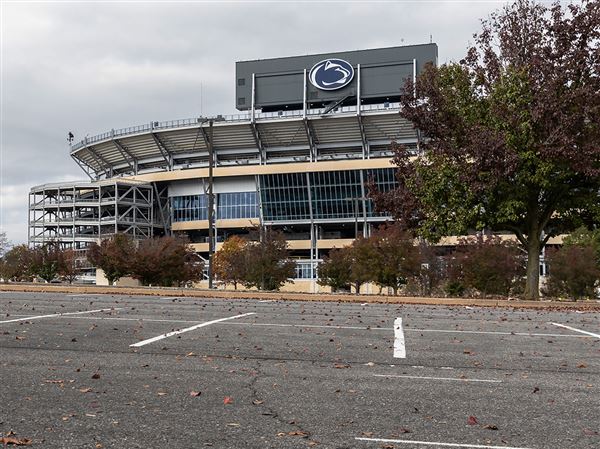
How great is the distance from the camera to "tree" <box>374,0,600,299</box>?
24.9 m

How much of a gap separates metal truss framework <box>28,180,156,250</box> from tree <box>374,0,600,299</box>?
7212 cm

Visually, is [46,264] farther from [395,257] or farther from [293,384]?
[293,384]

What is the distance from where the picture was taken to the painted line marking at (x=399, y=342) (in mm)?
10891

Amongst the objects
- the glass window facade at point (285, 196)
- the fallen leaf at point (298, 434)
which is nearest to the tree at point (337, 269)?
the fallen leaf at point (298, 434)

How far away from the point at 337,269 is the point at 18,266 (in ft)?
88.7

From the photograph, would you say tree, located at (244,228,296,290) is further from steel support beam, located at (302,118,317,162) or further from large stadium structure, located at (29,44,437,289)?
steel support beam, located at (302,118,317,162)

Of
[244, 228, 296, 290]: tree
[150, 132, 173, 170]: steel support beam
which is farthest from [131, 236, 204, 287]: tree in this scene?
[150, 132, 173, 170]: steel support beam

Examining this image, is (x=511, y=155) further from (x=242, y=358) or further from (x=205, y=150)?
(x=205, y=150)

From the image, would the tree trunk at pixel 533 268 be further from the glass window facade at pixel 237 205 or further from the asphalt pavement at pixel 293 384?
the glass window facade at pixel 237 205

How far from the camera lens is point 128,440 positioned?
18.6ft

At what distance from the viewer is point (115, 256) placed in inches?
1893

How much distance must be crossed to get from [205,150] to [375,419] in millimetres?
92342

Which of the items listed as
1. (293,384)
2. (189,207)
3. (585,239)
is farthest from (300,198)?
(293,384)

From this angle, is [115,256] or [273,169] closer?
[115,256]
